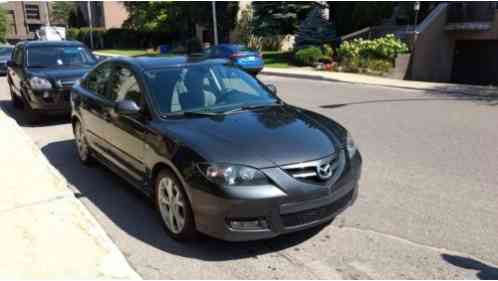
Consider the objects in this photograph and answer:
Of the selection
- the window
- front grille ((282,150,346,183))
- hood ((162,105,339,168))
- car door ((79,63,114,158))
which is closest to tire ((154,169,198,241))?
hood ((162,105,339,168))

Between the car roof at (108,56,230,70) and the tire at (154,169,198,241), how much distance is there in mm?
1363

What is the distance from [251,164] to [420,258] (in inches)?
60.0

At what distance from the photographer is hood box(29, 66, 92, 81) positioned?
895cm

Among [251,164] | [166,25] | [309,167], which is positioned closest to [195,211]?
[251,164]

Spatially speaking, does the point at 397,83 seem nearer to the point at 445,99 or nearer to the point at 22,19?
the point at 445,99

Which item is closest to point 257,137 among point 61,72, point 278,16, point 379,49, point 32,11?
point 61,72

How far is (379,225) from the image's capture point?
409cm

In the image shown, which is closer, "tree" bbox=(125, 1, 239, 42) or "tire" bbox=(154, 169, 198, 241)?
"tire" bbox=(154, 169, 198, 241)

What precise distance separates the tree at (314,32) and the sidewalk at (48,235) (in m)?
21.3

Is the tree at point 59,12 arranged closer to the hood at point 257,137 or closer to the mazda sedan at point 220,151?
the mazda sedan at point 220,151

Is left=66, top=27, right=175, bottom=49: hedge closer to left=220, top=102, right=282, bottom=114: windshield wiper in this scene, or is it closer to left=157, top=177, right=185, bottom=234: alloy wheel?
left=220, top=102, right=282, bottom=114: windshield wiper

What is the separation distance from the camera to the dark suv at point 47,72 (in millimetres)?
8852

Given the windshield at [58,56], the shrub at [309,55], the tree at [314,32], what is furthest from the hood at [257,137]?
the tree at [314,32]

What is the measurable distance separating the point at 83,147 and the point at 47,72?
3777 mm
